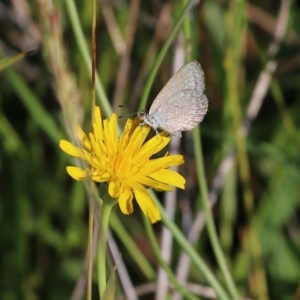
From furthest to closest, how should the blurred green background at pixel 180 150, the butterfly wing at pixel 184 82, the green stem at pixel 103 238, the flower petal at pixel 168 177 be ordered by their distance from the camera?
the blurred green background at pixel 180 150
the butterfly wing at pixel 184 82
the flower petal at pixel 168 177
the green stem at pixel 103 238

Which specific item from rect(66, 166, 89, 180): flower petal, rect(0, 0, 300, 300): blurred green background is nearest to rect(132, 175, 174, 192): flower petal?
rect(66, 166, 89, 180): flower petal

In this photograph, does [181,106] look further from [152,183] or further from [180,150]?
[180,150]

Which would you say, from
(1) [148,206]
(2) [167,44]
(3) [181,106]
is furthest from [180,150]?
(1) [148,206]

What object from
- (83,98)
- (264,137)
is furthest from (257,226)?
(83,98)

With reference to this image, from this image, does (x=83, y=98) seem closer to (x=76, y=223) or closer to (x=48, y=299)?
A: (x=76, y=223)

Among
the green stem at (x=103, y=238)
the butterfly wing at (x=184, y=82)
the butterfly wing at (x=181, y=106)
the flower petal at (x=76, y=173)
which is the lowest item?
the green stem at (x=103, y=238)

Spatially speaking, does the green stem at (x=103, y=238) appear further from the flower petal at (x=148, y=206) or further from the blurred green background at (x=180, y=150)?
the blurred green background at (x=180, y=150)

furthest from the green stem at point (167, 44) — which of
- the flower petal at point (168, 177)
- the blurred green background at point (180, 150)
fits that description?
the blurred green background at point (180, 150)

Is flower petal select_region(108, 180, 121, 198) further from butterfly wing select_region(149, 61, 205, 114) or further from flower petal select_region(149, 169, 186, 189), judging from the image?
butterfly wing select_region(149, 61, 205, 114)

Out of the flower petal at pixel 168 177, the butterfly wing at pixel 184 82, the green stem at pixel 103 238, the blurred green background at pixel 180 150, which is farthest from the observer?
the blurred green background at pixel 180 150
